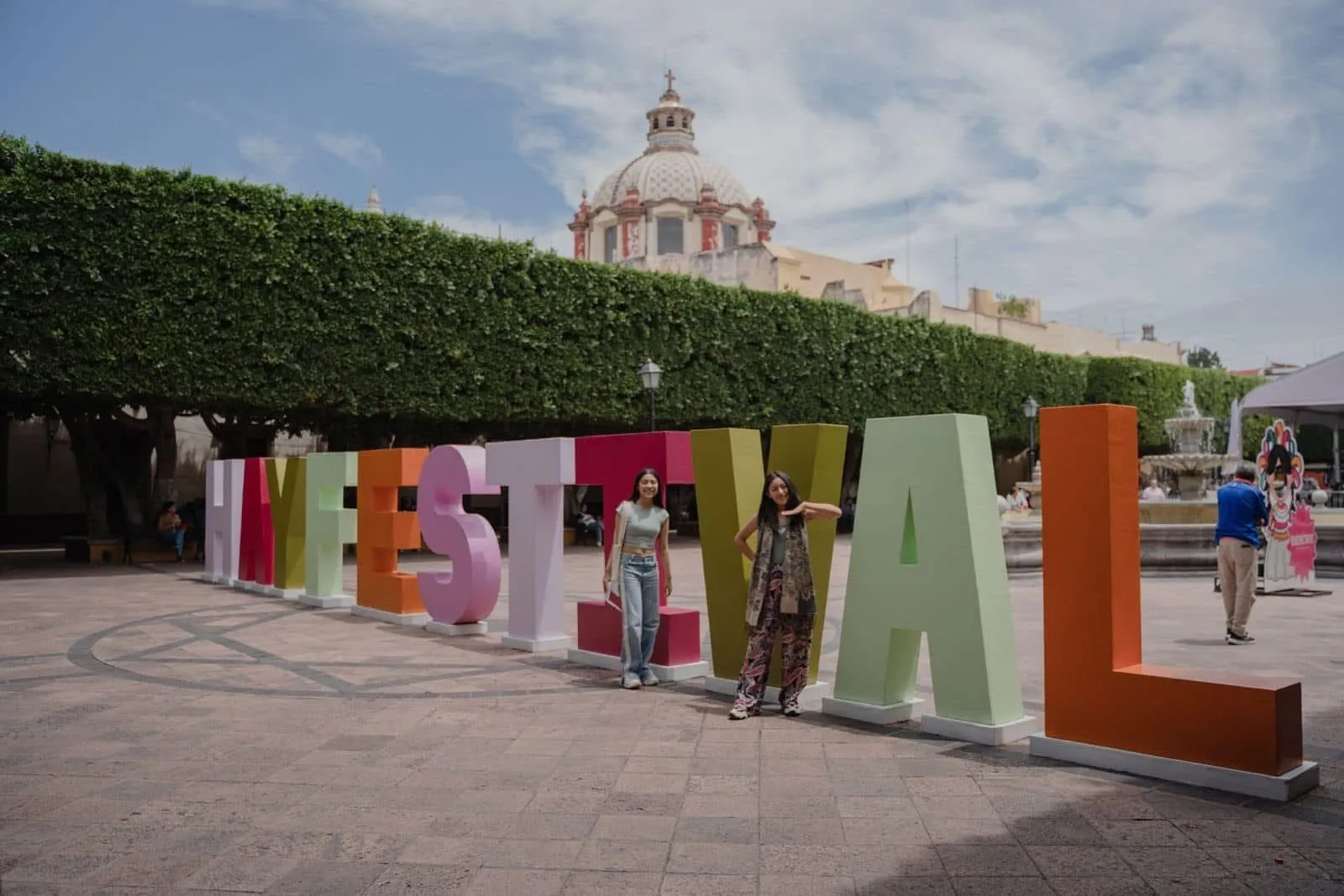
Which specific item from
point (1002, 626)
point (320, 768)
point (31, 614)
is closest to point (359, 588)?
point (31, 614)

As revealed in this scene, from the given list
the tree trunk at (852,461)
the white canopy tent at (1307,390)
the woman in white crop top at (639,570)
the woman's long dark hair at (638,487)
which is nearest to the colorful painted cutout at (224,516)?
the woman's long dark hair at (638,487)

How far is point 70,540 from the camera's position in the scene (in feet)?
73.5

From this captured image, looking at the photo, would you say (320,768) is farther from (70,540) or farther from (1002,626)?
(70,540)

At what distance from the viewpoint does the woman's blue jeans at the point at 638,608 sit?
843 centimetres

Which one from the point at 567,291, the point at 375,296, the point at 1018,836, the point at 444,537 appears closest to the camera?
the point at 1018,836

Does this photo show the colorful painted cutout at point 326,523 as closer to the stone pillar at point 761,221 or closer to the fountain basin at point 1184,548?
the fountain basin at point 1184,548

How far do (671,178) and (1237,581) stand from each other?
58.0 m

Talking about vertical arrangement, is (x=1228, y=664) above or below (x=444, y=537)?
below

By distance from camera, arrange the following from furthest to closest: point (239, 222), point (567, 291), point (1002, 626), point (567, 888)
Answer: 1. point (567, 291)
2. point (239, 222)
3. point (1002, 626)
4. point (567, 888)

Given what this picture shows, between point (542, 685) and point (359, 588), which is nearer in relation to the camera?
point (542, 685)

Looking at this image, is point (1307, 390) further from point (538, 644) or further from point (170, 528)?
point (170, 528)

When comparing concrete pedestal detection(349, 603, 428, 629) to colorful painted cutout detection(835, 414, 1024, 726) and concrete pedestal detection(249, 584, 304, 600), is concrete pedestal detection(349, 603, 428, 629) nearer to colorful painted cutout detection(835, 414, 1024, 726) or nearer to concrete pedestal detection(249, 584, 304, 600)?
concrete pedestal detection(249, 584, 304, 600)

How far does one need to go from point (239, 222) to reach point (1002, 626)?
56.0ft

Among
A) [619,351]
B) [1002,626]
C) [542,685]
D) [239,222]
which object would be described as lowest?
[542,685]
